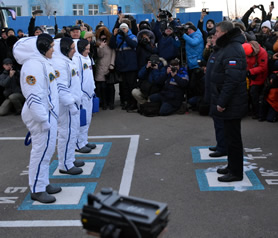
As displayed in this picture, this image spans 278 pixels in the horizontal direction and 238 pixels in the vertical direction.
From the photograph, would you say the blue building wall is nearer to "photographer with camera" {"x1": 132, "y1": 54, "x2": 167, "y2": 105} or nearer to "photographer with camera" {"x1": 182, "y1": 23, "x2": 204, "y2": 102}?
"photographer with camera" {"x1": 182, "y1": 23, "x2": 204, "y2": 102}

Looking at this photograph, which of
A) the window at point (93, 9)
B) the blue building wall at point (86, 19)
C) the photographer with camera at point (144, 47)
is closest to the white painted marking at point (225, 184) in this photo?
the photographer with camera at point (144, 47)

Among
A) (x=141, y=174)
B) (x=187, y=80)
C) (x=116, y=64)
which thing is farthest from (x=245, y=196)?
(x=116, y=64)

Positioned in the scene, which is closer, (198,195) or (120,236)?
(120,236)

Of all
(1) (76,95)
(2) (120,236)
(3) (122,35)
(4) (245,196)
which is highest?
(3) (122,35)

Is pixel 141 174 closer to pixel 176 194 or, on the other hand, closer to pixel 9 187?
pixel 176 194

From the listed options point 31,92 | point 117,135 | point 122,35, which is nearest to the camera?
point 31,92

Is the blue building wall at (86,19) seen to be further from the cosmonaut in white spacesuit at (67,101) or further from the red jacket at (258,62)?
the cosmonaut in white spacesuit at (67,101)

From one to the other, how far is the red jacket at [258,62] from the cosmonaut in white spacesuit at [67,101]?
14.2 ft

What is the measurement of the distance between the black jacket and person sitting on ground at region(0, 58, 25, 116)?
21.1 feet

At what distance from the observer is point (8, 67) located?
33.6 feet

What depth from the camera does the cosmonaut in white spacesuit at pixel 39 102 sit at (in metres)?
4.60

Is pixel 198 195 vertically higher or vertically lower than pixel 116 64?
lower

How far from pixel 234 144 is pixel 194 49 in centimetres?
493

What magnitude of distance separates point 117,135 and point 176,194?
3.18m
